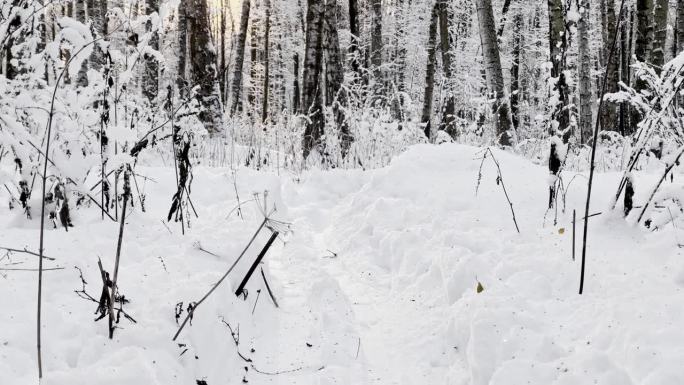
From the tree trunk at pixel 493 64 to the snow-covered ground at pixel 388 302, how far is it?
338 centimetres

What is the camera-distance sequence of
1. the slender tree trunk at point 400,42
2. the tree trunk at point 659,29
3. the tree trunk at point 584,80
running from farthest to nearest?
the slender tree trunk at point 400,42 < the tree trunk at point 584,80 < the tree trunk at point 659,29

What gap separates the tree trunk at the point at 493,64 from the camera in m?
6.92

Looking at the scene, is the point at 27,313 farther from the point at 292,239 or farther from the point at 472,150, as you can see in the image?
the point at 472,150

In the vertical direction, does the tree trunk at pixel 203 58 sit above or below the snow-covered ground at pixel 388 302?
above

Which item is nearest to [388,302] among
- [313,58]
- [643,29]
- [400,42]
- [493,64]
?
[493,64]

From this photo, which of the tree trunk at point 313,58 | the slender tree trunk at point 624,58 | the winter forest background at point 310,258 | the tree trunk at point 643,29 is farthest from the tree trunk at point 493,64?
the slender tree trunk at point 624,58

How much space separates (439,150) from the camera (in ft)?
15.8

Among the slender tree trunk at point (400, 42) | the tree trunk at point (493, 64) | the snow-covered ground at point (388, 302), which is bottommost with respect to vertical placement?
the snow-covered ground at point (388, 302)

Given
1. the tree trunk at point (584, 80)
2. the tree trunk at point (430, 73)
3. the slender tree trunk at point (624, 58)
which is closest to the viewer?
the tree trunk at point (584, 80)

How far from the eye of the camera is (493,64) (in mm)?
7105

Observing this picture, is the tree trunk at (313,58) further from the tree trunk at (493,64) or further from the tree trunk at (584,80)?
the tree trunk at (584,80)

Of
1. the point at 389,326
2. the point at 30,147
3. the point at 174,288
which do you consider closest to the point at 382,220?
the point at 389,326

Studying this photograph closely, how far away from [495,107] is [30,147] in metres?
6.45

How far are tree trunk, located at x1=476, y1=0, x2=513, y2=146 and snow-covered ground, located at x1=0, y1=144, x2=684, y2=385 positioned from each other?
3.38 m
